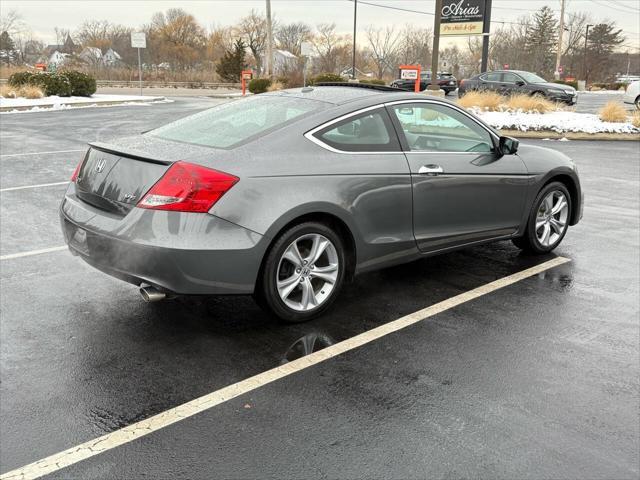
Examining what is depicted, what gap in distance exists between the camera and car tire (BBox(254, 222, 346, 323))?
400cm

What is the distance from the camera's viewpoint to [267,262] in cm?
395

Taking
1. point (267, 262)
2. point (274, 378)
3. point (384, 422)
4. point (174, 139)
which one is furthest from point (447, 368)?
point (174, 139)

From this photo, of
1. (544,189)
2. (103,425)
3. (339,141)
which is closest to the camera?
(103,425)

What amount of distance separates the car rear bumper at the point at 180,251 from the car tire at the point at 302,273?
0.15 m

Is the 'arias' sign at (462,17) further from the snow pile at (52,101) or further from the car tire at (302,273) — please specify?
the car tire at (302,273)

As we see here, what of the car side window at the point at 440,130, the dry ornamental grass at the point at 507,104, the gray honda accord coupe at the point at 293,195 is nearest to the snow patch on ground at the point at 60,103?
the dry ornamental grass at the point at 507,104

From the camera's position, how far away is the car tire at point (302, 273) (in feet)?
13.1

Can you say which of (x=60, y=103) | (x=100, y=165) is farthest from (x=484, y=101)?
(x=100, y=165)

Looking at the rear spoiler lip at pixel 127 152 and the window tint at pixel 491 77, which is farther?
the window tint at pixel 491 77

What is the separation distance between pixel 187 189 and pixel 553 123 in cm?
1678

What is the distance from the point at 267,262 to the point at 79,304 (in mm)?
1614

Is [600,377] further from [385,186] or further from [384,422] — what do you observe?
[385,186]

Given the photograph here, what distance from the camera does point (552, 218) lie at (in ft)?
19.9

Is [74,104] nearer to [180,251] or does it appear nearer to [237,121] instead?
[237,121]
